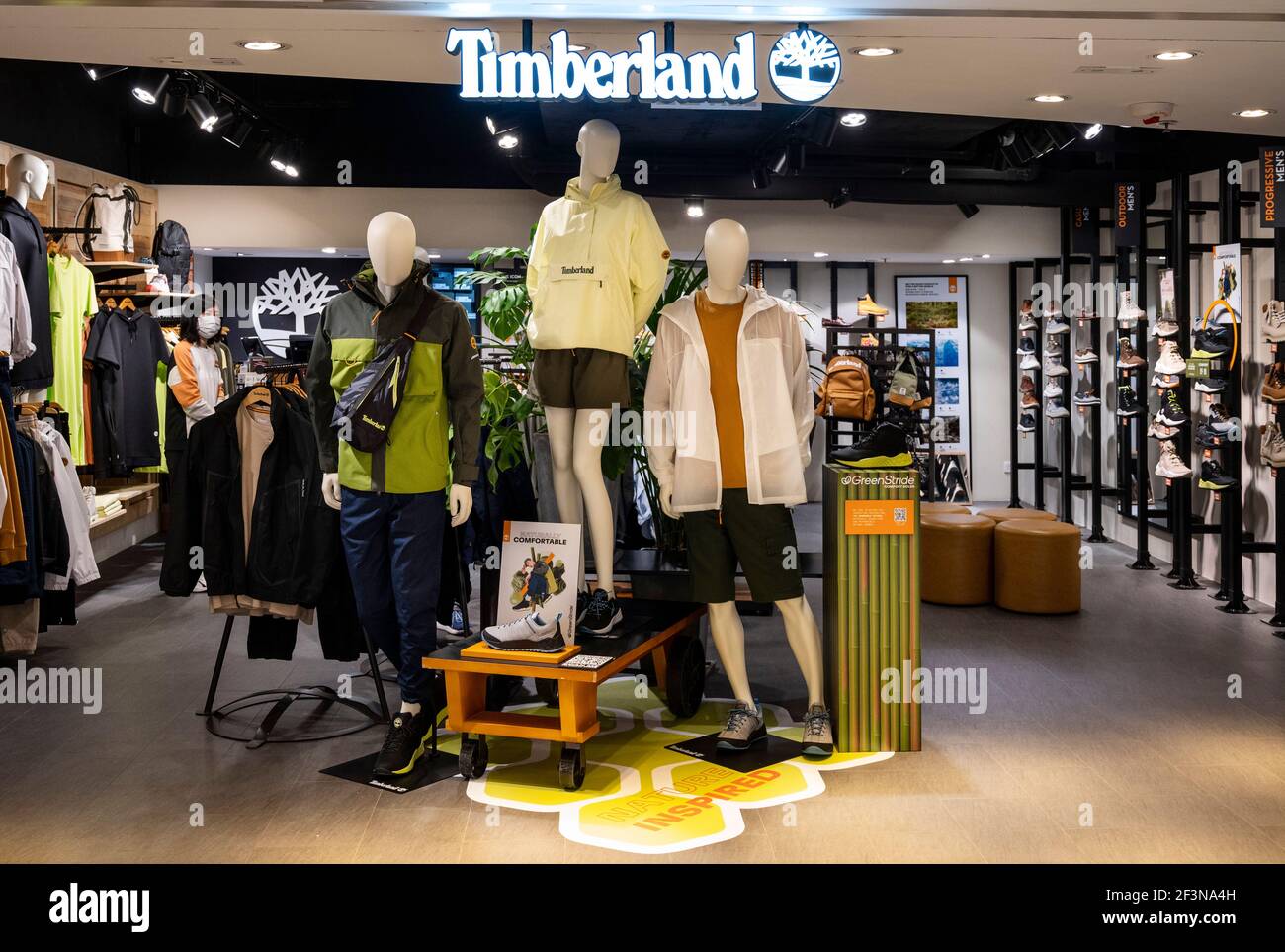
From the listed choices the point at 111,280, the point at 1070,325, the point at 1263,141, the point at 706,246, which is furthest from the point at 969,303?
the point at 706,246

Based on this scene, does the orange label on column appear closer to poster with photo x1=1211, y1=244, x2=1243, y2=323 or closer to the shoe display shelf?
poster with photo x1=1211, y1=244, x2=1243, y2=323

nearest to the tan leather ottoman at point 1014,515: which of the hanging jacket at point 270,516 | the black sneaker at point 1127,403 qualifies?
the black sneaker at point 1127,403

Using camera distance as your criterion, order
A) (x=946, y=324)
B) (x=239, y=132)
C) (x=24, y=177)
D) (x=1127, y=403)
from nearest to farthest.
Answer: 1. (x=24, y=177)
2. (x=239, y=132)
3. (x=1127, y=403)
4. (x=946, y=324)

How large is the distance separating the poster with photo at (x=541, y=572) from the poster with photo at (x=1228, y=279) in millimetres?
4464

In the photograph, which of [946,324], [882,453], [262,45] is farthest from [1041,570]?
[946,324]

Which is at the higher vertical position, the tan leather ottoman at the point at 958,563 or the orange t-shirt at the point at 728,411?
the orange t-shirt at the point at 728,411

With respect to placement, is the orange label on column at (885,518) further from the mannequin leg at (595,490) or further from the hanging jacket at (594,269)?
the hanging jacket at (594,269)

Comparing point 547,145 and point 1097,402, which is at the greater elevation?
point 547,145

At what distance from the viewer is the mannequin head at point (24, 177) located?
568 centimetres

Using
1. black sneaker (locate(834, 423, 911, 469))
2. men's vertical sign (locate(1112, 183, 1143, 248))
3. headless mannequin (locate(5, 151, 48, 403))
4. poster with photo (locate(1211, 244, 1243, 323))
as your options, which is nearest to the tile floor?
black sneaker (locate(834, 423, 911, 469))

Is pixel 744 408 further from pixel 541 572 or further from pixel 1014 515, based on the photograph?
pixel 1014 515

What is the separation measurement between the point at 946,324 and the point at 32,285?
9.00 metres

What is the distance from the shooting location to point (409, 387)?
4.11 m
